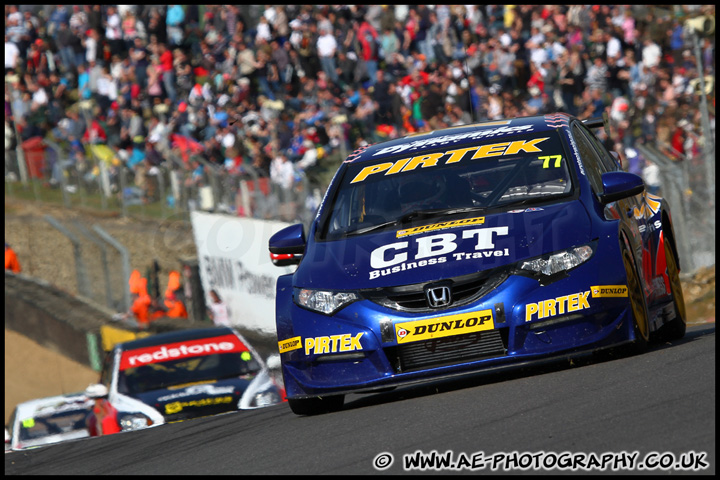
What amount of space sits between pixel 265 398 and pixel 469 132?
347cm

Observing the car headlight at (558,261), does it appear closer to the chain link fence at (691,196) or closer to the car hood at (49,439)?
the chain link fence at (691,196)

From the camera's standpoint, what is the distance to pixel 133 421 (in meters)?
9.38

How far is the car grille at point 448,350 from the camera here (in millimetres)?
5855

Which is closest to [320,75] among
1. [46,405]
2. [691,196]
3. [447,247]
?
[691,196]

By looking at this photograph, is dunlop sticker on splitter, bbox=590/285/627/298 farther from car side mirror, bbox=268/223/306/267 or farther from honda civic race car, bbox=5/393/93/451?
honda civic race car, bbox=5/393/93/451

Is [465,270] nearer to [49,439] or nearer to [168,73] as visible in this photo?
[49,439]

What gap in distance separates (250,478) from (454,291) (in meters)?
1.77

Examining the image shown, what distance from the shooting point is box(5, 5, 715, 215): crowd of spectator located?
14.9m

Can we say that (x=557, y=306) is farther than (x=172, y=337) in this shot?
No

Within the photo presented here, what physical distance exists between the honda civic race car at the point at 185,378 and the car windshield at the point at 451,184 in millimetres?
2938

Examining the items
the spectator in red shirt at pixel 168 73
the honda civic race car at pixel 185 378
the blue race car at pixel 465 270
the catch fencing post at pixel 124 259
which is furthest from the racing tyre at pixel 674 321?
the spectator in red shirt at pixel 168 73

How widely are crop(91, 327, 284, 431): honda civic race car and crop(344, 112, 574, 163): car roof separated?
283 cm

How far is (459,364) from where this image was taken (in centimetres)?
592

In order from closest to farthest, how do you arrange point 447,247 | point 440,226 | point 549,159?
point 447,247
point 440,226
point 549,159
